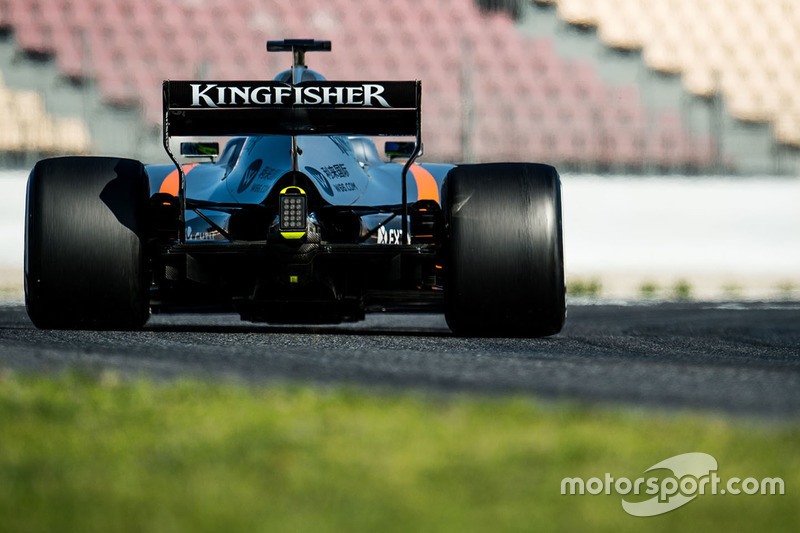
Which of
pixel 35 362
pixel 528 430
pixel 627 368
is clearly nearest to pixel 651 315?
pixel 627 368

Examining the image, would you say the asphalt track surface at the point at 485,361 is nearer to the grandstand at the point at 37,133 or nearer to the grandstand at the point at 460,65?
the grandstand at the point at 37,133

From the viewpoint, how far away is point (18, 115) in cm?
1462

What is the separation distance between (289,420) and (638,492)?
105cm

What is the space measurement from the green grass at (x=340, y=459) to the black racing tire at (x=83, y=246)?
2.09 meters

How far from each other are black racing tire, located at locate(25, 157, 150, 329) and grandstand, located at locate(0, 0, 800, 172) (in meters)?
8.99

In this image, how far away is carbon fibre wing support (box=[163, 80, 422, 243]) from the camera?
573 cm

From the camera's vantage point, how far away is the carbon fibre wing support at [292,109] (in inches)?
226

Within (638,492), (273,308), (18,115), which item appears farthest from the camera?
(18,115)

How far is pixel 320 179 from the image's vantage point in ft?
20.2

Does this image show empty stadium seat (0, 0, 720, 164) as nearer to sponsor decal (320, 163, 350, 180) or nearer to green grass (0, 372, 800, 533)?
sponsor decal (320, 163, 350, 180)

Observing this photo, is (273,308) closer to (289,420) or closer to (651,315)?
(289,420)

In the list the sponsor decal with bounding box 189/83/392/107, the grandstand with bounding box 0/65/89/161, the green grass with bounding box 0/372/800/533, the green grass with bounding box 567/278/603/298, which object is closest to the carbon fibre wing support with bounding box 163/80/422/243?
the sponsor decal with bounding box 189/83/392/107
